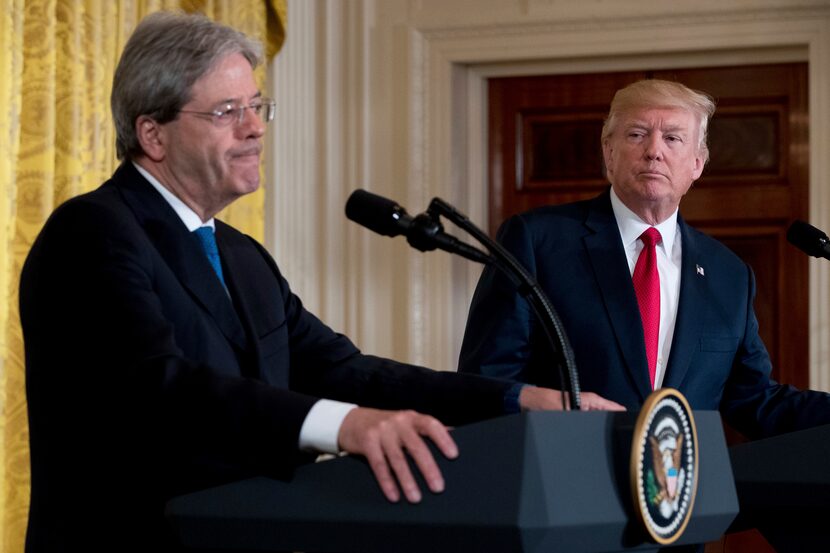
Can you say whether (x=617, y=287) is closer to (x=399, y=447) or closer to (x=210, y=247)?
(x=210, y=247)

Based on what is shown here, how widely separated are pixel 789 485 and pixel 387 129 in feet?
10.9

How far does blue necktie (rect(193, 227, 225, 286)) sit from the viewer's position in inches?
79.1

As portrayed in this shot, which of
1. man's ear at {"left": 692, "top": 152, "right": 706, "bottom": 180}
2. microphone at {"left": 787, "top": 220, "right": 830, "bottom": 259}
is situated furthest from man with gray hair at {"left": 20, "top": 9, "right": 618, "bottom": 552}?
man's ear at {"left": 692, "top": 152, "right": 706, "bottom": 180}

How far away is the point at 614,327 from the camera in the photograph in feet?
9.20

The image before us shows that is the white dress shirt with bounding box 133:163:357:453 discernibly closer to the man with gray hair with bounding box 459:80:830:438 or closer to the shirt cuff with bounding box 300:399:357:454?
the shirt cuff with bounding box 300:399:357:454

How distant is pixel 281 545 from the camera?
57.2 inches

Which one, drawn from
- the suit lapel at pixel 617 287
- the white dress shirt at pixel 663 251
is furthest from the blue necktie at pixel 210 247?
the white dress shirt at pixel 663 251

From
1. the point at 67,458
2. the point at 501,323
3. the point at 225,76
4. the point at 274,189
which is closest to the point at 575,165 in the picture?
the point at 274,189

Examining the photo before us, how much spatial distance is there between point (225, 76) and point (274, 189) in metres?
3.10

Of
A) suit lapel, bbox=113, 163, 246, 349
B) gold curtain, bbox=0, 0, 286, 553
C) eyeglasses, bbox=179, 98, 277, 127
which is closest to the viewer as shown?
suit lapel, bbox=113, 163, 246, 349

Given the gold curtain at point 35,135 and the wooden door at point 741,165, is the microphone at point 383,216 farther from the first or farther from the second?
the wooden door at point 741,165

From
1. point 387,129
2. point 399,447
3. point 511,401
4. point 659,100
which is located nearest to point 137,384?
point 399,447

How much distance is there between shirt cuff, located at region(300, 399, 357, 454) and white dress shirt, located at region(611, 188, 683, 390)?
1.52 m

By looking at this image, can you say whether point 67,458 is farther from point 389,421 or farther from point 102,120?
point 102,120
